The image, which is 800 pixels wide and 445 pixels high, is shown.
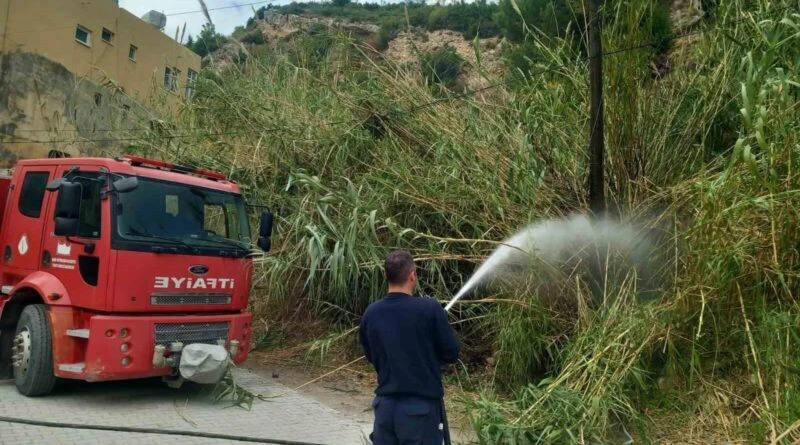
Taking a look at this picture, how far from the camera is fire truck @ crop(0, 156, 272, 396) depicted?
19.1 feet

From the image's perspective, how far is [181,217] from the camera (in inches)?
254

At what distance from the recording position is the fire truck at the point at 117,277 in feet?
19.1

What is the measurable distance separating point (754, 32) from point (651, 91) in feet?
3.54

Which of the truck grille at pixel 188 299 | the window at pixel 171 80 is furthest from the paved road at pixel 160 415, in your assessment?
the window at pixel 171 80

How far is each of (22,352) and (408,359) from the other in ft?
15.9

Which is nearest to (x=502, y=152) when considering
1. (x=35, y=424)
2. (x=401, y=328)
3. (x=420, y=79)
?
Answer: (x=420, y=79)

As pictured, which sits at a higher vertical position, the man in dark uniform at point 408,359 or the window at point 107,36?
the window at point 107,36

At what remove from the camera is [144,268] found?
5.93 metres

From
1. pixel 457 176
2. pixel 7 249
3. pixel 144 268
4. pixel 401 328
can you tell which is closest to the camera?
pixel 401 328

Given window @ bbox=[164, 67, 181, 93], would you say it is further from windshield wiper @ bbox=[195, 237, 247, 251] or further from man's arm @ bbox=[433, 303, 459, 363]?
man's arm @ bbox=[433, 303, 459, 363]

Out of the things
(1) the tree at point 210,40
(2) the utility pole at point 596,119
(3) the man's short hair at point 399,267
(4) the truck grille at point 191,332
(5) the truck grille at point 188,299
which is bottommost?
(4) the truck grille at point 191,332

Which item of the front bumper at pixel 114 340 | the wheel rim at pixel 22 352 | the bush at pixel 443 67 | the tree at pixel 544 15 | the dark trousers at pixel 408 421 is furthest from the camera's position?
the tree at pixel 544 15

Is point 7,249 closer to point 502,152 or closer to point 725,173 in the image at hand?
point 502,152

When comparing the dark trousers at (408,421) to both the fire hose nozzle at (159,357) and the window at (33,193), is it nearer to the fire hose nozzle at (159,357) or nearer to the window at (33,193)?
the fire hose nozzle at (159,357)
